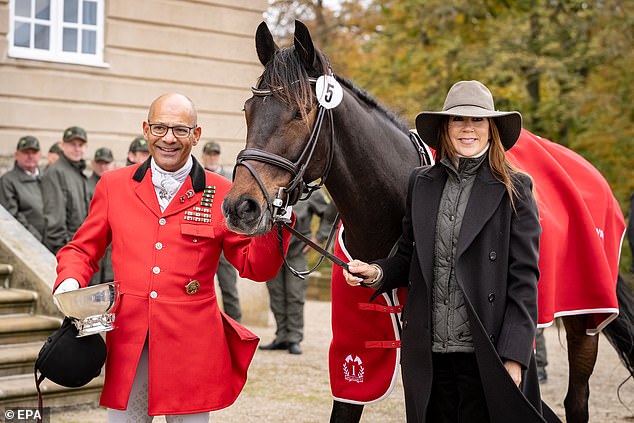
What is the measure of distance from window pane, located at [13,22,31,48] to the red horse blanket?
7442 mm

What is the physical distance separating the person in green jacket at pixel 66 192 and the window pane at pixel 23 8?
260cm

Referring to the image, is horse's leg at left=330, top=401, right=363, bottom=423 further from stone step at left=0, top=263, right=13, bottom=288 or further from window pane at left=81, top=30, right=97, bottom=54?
window pane at left=81, top=30, right=97, bottom=54

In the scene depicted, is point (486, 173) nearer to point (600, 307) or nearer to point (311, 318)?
point (600, 307)

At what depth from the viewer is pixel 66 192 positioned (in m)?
8.82

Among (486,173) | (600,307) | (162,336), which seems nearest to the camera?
(486,173)

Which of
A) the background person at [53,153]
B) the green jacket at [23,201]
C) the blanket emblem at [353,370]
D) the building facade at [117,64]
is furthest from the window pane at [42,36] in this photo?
the blanket emblem at [353,370]

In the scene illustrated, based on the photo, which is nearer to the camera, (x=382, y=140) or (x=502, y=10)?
(x=382, y=140)

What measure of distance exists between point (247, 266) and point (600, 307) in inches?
89.2

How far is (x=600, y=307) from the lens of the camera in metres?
4.90

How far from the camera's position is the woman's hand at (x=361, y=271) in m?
3.63

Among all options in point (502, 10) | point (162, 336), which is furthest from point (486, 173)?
point (502, 10)

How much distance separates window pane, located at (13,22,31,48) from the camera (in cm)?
1059

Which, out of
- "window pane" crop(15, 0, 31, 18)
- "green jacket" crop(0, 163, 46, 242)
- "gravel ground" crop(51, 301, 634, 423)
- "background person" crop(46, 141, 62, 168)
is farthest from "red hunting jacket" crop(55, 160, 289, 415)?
"window pane" crop(15, 0, 31, 18)

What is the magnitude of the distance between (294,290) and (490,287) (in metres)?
6.99
